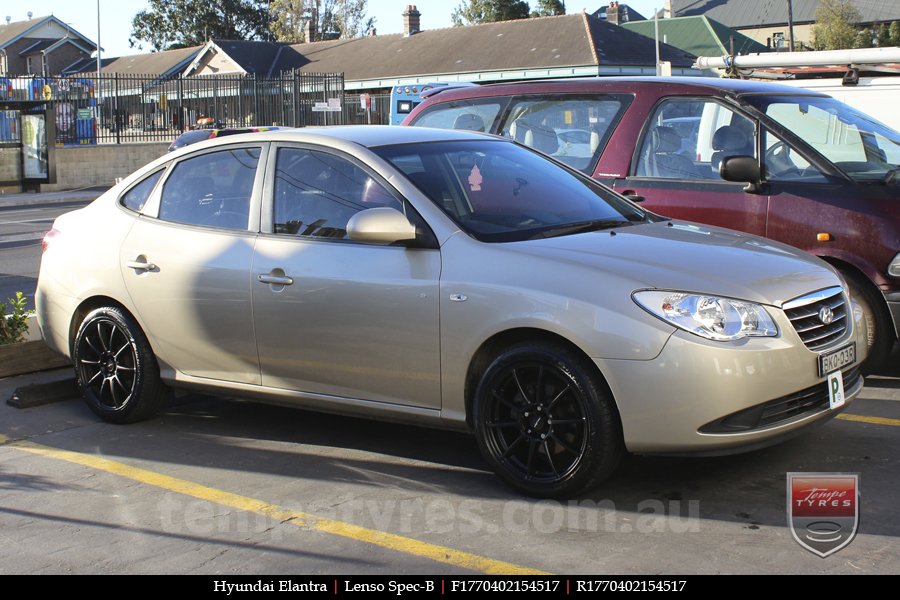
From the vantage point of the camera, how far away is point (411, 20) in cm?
5778

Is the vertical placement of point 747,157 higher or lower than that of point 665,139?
lower

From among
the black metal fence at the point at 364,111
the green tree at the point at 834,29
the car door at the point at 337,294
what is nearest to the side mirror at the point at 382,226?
the car door at the point at 337,294

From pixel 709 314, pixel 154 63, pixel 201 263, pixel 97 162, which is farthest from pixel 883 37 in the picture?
pixel 709 314

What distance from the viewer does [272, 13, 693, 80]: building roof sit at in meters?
47.7

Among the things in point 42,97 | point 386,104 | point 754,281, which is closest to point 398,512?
point 754,281

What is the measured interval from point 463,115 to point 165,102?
97.1 ft

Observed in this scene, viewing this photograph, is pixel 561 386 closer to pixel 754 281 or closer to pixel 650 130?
pixel 754 281

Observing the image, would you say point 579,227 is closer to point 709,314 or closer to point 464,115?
point 709,314

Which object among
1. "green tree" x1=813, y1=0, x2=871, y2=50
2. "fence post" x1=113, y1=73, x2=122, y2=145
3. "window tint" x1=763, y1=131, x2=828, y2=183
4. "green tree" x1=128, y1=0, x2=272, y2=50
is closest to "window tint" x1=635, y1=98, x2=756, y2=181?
"window tint" x1=763, y1=131, x2=828, y2=183

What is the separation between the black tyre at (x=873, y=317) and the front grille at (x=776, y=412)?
6.82 feet

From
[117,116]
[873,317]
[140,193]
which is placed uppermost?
[117,116]

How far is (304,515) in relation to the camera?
4762 millimetres

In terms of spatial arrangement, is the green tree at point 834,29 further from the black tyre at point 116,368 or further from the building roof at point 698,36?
the black tyre at point 116,368
